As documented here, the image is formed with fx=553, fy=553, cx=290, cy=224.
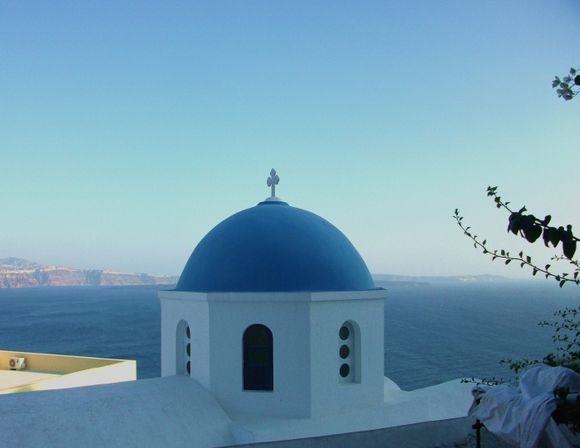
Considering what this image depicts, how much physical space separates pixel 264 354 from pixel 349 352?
5.69 ft

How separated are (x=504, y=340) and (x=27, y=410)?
58.3 m

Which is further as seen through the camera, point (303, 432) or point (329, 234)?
point (329, 234)

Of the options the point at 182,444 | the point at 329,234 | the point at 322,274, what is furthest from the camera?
the point at 329,234

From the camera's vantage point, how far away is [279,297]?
1012cm

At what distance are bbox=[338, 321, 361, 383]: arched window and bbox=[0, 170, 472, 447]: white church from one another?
0.9 inches

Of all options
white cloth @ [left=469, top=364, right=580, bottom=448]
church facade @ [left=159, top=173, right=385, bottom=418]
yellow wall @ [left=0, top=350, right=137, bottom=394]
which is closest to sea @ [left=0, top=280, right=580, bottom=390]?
yellow wall @ [left=0, top=350, right=137, bottom=394]

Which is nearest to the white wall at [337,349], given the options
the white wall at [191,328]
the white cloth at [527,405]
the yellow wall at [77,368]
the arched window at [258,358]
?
the arched window at [258,358]

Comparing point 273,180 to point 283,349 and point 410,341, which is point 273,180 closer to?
point 283,349

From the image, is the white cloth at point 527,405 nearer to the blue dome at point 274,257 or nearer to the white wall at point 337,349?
the white wall at point 337,349

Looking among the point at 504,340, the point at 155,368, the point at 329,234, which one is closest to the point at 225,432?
the point at 329,234

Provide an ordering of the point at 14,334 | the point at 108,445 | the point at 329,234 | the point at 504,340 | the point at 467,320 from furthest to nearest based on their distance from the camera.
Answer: the point at 467,320, the point at 14,334, the point at 504,340, the point at 329,234, the point at 108,445

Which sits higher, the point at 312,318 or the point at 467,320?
the point at 312,318

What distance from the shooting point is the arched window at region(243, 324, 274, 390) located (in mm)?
10297

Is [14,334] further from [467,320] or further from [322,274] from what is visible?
[322,274]
